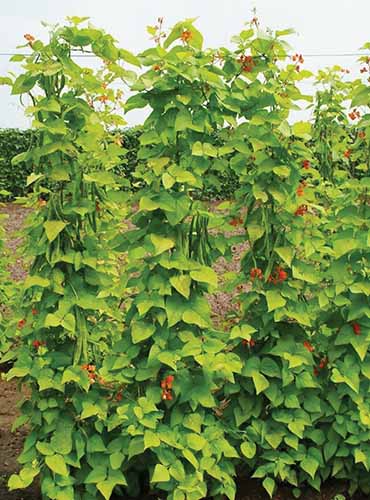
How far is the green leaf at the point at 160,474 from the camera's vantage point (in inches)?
105

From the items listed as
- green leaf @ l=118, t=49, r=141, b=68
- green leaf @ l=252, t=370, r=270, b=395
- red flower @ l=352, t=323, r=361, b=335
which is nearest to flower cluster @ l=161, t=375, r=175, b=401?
green leaf @ l=252, t=370, r=270, b=395

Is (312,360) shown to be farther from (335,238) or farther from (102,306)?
(102,306)

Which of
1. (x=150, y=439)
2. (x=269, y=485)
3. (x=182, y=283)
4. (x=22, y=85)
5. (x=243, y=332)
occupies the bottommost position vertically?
(x=269, y=485)

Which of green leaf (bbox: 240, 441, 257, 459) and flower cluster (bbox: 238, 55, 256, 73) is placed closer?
flower cluster (bbox: 238, 55, 256, 73)

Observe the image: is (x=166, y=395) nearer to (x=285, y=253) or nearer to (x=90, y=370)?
(x=90, y=370)

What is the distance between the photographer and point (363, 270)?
298cm

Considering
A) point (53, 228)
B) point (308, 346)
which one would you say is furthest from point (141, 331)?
point (308, 346)

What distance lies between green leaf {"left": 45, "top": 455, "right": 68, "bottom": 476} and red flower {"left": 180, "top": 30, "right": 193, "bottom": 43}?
1764 millimetres

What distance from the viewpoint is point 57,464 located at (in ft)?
9.15

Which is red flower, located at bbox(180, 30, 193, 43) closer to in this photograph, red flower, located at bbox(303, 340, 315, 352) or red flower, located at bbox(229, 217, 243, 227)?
red flower, located at bbox(229, 217, 243, 227)

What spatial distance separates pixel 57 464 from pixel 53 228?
0.97 metres

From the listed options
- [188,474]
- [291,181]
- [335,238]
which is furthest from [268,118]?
[188,474]

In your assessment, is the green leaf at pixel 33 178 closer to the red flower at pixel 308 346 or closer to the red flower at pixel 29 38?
the red flower at pixel 29 38

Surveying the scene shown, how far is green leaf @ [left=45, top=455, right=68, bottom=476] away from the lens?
109 inches
